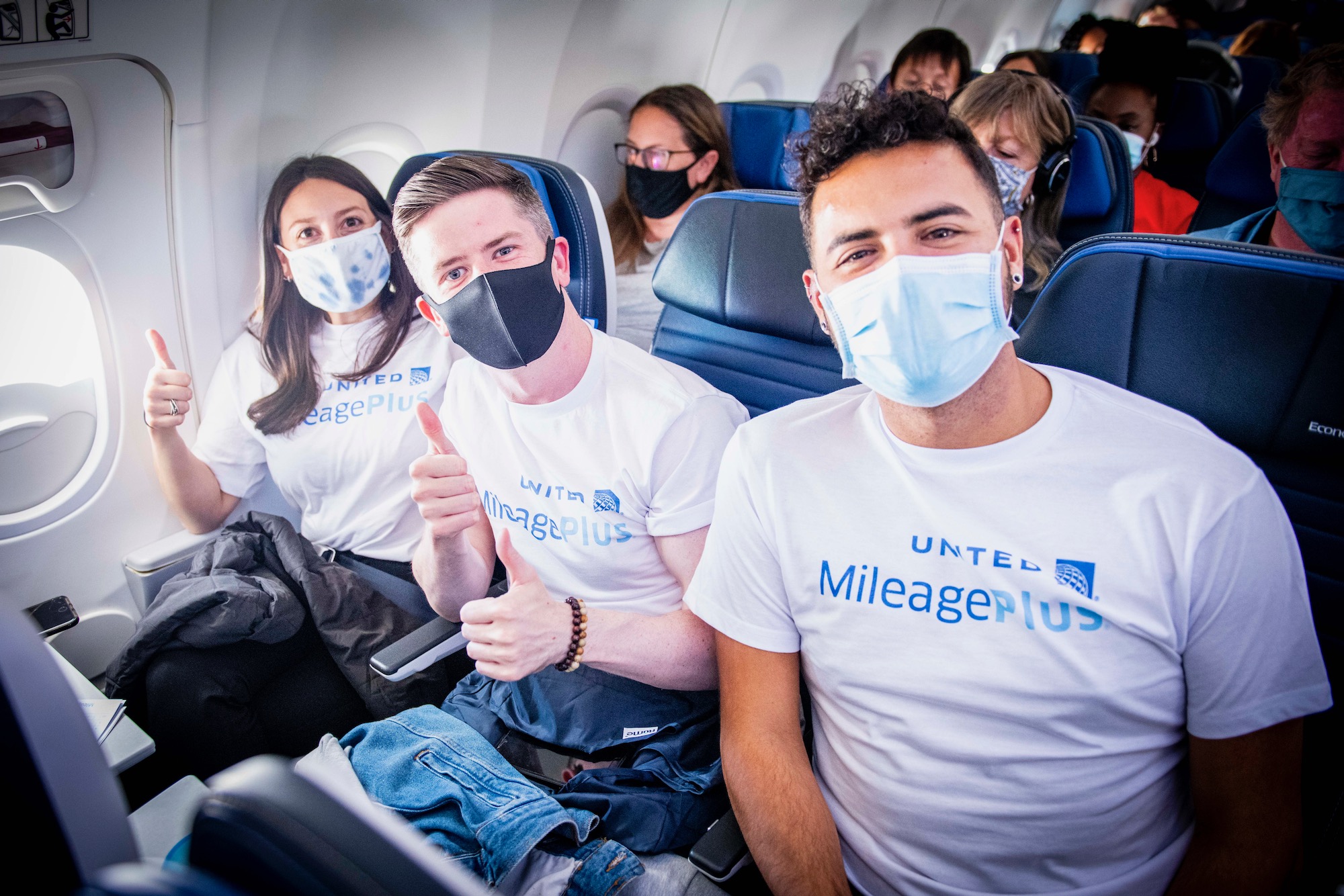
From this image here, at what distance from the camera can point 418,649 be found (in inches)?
70.1

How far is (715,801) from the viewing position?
1591mm

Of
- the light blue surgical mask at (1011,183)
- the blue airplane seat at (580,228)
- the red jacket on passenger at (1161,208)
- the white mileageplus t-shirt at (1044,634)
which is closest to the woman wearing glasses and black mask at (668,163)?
the light blue surgical mask at (1011,183)

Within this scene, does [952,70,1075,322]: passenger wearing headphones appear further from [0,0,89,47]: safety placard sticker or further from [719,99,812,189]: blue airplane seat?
[0,0,89,47]: safety placard sticker

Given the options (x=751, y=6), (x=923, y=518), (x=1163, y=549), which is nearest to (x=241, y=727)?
(x=923, y=518)

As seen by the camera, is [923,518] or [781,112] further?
[781,112]

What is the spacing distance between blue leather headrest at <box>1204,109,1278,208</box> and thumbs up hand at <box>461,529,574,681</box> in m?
3.48

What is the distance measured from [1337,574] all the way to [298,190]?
2702 mm

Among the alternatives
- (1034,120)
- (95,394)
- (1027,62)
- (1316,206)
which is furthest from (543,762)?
(1027,62)

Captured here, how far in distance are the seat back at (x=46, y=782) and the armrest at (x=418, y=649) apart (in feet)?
2.95

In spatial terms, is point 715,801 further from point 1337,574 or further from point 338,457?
point 338,457

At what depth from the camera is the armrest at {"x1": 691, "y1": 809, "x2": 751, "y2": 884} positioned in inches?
50.0

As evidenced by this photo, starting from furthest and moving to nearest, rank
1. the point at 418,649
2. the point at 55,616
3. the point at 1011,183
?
1. the point at 1011,183
2. the point at 55,616
3. the point at 418,649

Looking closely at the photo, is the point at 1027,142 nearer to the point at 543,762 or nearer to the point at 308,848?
the point at 543,762

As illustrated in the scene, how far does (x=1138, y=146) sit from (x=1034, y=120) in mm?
1743
